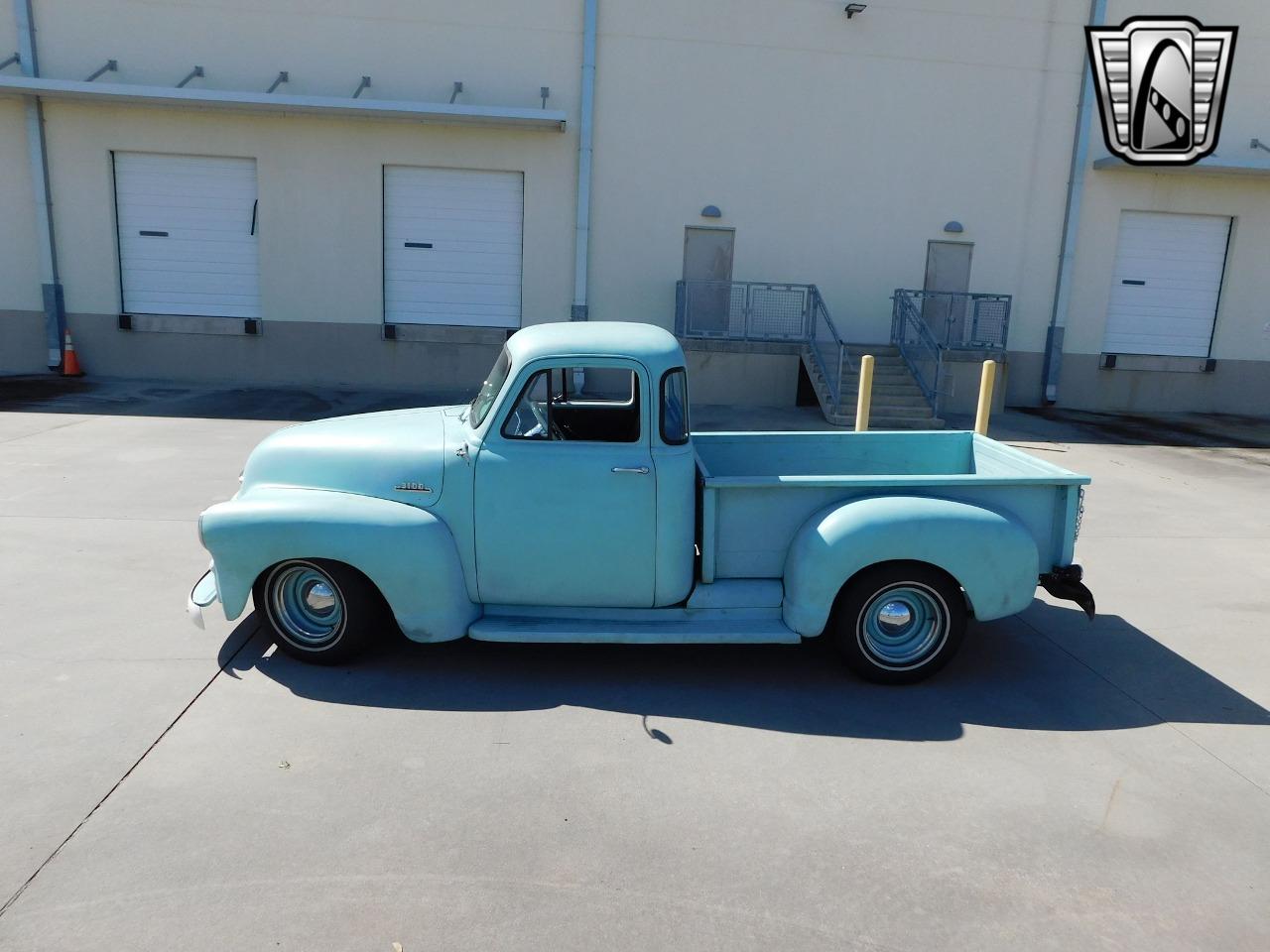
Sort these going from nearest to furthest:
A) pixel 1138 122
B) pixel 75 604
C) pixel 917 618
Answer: pixel 917 618, pixel 75 604, pixel 1138 122

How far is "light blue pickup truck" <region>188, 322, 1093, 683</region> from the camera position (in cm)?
466

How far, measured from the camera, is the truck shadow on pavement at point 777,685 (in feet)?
15.0

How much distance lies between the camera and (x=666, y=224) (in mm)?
16594

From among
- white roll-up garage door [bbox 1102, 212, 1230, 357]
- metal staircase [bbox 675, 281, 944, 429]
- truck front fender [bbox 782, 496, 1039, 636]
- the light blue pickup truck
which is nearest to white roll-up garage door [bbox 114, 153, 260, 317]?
metal staircase [bbox 675, 281, 944, 429]

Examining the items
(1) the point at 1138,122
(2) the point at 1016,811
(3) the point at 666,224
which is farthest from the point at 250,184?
(2) the point at 1016,811

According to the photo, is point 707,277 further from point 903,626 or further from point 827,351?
point 903,626

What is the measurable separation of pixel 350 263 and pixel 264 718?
1352cm

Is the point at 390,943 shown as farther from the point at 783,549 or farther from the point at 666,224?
the point at 666,224

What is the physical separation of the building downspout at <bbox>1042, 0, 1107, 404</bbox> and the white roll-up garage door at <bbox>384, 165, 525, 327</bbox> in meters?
10.1

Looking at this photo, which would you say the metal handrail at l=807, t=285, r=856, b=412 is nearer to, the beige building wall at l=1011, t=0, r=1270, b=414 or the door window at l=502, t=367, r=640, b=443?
the beige building wall at l=1011, t=0, r=1270, b=414

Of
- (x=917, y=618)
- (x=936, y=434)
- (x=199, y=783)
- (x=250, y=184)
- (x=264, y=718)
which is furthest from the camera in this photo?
(x=250, y=184)

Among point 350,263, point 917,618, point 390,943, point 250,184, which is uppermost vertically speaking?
point 250,184

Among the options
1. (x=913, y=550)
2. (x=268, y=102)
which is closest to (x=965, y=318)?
(x=268, y=102)

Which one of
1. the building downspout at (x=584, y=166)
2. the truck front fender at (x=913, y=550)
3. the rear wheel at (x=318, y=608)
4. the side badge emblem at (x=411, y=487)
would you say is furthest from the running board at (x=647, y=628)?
the building downspout at (x=584, y=166)
